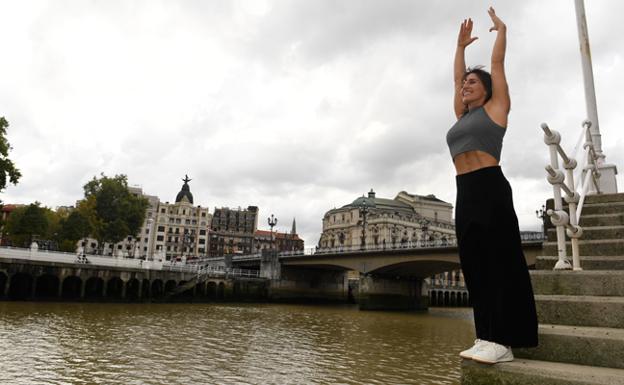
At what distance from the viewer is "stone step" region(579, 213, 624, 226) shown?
5.87 metres

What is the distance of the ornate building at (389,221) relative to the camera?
94.4 metres

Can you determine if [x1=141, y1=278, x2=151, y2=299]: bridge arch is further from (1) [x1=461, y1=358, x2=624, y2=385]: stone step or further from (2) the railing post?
(1) [x1=461, y1=358, x2=624, y2=385]: stone step

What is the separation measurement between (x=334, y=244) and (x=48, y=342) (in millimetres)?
93786

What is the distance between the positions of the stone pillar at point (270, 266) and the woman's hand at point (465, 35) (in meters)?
49.3

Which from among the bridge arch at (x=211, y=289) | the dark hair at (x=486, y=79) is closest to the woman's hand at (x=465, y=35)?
the dark hair at (x=486, y=79)

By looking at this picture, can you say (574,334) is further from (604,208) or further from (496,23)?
(604,208)

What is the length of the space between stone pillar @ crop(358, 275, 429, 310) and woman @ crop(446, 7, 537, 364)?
42.4 meters

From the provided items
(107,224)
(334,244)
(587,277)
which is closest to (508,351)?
(587,277)

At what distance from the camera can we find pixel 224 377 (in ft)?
29.5

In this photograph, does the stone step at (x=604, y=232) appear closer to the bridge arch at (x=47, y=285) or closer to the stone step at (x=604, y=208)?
the stone step at (x=604, y=208)

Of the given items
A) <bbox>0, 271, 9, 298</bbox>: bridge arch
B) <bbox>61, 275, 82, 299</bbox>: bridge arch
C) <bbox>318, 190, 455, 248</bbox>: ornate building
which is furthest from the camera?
<bbox>318, 190, 455, 248</bbox>: ornate building

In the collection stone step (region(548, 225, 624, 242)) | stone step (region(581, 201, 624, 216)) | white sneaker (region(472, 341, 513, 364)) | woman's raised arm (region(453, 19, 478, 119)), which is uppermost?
woman's raised arm (region(453, 19, 478, 119))

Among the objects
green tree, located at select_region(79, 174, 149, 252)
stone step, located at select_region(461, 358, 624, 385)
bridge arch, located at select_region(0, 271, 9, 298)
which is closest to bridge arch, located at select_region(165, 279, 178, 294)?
bridge arch, located at select_region(0, 271, 9, 298)

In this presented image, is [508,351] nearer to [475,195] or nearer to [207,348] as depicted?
[475,195]
